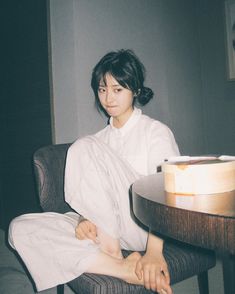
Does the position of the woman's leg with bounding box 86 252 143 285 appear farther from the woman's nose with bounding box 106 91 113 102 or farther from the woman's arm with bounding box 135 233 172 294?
the woman's nose with bounding box 106 91 113 102

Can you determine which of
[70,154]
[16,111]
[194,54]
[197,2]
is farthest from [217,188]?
[197,2]

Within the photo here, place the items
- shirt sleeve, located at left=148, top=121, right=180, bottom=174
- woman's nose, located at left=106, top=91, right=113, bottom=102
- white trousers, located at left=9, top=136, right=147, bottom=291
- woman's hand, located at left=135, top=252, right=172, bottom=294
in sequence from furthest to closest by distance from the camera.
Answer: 1. woman's nose, located at left=106, top=91, right=113, bottom=102
2. shirt sleeve, located at left=148, top=121, right=180, bottom=174
3. white trousers, located at left=9, top=136, right=147, bottom=291
4. woman's hand, located at left=135, top=252, right=172, bottom=294

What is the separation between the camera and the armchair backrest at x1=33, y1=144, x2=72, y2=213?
4.27 feet

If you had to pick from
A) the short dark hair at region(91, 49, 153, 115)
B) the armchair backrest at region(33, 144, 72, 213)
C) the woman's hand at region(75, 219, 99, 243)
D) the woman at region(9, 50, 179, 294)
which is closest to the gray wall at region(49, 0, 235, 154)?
the short dark hair at region(91, 49, 153, 115)

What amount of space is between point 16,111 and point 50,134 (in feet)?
2.06

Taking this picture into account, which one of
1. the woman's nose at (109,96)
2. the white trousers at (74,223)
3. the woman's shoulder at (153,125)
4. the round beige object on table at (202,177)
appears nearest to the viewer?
the round beige object on table at (202,177)

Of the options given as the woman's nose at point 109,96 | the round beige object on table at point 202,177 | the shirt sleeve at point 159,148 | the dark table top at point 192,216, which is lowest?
the dark table top at point 192,216

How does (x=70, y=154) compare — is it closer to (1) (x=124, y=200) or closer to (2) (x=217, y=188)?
(1) (x=124, y=200)

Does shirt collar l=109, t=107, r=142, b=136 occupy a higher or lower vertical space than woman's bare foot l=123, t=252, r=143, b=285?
higher

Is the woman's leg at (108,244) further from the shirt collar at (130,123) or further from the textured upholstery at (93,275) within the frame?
the shirt collar at (130,123)

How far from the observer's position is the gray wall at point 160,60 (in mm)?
1916

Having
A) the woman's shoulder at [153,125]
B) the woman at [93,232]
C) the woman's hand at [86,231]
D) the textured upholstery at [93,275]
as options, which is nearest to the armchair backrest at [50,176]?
the textured upholstery at [93,275]

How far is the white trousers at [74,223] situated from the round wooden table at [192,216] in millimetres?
317

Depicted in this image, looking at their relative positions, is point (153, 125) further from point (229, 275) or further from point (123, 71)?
point (229, 275)
